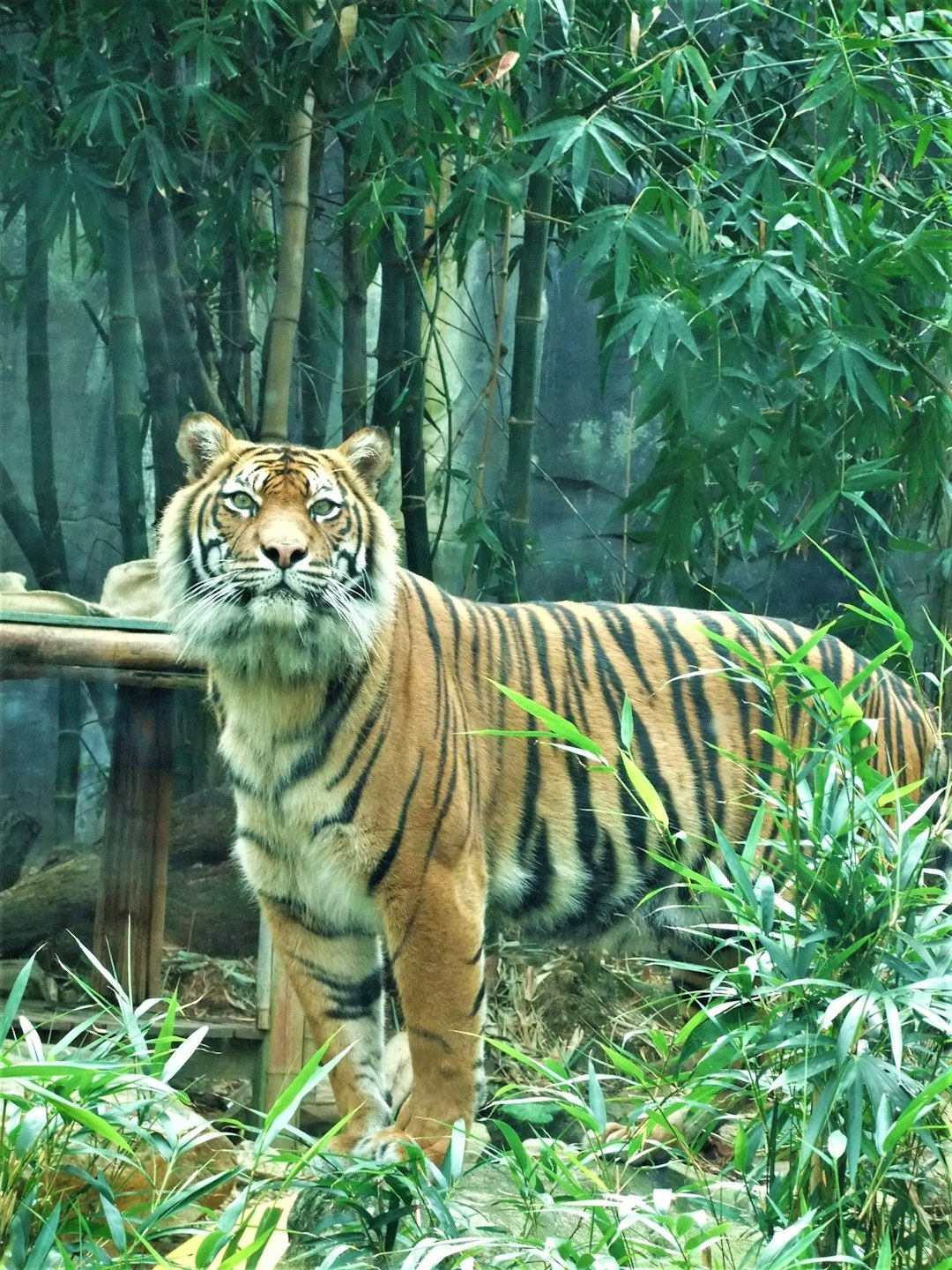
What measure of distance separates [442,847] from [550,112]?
68.6 inches

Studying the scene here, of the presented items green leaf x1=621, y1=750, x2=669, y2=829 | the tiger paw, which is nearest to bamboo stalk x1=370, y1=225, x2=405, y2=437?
the tiger paw

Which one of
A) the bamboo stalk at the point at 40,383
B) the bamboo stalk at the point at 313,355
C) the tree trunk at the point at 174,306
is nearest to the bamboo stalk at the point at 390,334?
the bamboo stalk at the point at 313,355

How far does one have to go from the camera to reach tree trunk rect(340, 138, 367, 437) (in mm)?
3344

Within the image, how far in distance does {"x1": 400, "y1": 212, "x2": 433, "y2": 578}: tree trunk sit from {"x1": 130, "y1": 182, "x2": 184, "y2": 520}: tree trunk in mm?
557

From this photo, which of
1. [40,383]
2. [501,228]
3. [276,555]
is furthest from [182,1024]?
[501,228]

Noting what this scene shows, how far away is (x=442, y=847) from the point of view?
2.42 meters

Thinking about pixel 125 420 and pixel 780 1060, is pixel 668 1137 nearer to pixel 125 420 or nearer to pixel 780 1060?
pixel 780 1060

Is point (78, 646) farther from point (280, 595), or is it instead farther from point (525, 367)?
point (525, 367)

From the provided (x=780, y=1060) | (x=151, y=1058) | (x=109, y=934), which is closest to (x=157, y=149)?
(x=109, y=934)

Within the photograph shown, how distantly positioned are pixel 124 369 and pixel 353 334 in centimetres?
55

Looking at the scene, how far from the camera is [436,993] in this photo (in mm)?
2381

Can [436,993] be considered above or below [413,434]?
below

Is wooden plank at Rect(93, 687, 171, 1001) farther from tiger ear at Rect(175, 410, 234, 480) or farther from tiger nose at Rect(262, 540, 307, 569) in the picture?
tiger nose at Rect(262, 540, 307, 569)

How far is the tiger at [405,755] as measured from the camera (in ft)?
7.84
